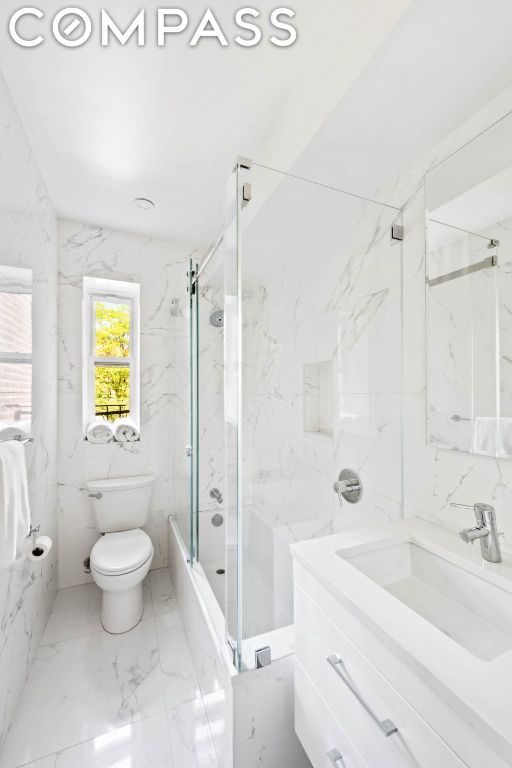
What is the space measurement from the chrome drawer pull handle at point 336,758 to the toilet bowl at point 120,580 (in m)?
1.38

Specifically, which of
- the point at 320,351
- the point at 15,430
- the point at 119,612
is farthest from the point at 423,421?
the point at 119,612

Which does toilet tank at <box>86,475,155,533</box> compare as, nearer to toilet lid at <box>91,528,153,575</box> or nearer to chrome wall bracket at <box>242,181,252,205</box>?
toilet lid at <box>91,528,153,575</box>

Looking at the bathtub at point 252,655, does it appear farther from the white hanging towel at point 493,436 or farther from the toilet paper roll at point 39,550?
the white hanging towel at point 493,436

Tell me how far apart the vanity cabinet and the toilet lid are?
1.21 metres

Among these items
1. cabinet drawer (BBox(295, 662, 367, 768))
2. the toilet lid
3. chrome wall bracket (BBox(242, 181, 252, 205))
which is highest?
chrome wall bracket (BBox(242, 181, 252, 205))

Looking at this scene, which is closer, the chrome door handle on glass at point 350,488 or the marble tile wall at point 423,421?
the marble tile wall at point 423,421

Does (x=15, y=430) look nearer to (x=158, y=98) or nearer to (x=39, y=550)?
(x=39, y=550)

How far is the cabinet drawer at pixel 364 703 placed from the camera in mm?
581

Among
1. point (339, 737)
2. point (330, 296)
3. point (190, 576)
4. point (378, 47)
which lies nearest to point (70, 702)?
point (190, 576)

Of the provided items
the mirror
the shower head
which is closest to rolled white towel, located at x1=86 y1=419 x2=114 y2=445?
the shower head

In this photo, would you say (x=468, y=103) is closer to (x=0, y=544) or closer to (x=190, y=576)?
(x=0, y=544)

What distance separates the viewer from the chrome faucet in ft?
2.95

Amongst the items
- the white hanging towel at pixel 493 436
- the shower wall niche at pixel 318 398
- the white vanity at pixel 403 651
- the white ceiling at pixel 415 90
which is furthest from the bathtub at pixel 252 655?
the white ceiling at pixel 415 90

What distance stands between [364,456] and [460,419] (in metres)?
0.43
